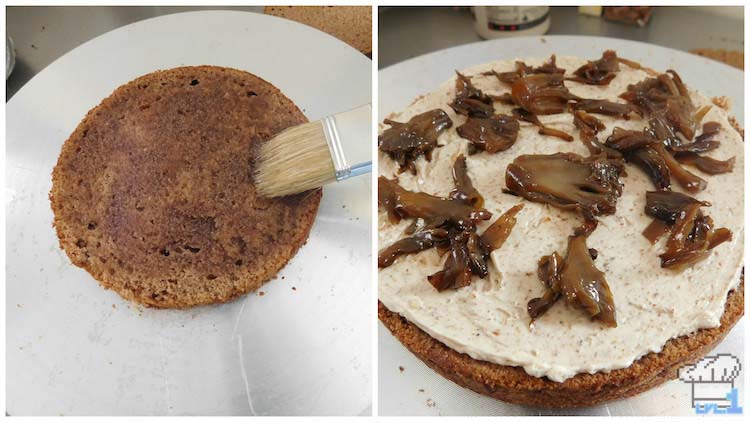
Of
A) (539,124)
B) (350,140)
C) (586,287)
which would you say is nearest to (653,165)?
(539,124)

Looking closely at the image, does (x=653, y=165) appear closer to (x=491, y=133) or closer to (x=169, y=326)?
(x=491, y=133)

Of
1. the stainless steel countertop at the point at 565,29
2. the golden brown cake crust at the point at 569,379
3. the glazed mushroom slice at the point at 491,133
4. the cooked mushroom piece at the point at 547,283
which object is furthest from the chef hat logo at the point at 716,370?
the stainless steel countertop at the point at 565,29

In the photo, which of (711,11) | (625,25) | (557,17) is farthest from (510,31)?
(711,11)

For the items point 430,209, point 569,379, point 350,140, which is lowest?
Answer: point 569,379

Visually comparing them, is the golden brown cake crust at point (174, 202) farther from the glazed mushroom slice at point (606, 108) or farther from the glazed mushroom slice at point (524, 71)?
the glazed mushroom slice at point (606, 108)

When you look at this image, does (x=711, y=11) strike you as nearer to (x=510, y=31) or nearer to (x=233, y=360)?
(x=510, y=31)
